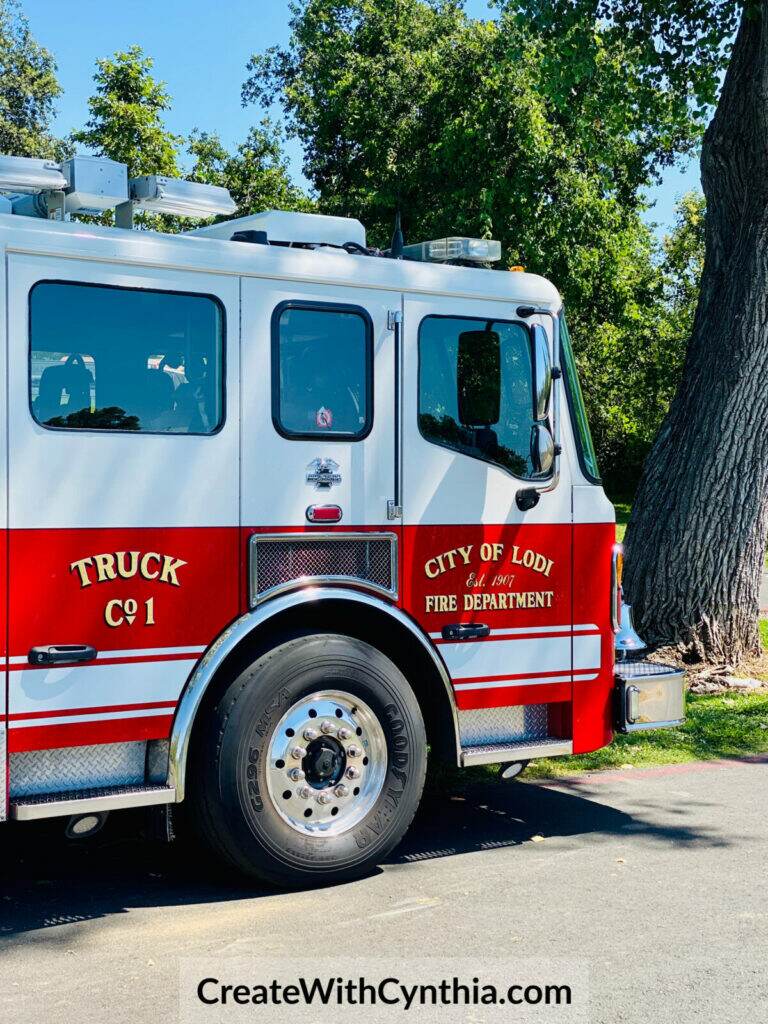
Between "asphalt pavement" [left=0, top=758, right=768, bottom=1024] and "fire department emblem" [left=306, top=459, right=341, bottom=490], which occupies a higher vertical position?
"fire department emblem" [left=306, top=459, right=341, bottom=490]

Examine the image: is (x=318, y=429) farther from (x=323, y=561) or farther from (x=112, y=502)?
(x=112, y=502)

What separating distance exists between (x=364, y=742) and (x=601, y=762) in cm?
287

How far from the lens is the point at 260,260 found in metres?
5.51

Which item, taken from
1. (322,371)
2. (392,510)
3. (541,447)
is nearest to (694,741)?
(541,447)

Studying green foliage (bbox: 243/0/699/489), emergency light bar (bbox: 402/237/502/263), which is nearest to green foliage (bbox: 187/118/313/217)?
green foliage (bbox: 243/0/699/489)

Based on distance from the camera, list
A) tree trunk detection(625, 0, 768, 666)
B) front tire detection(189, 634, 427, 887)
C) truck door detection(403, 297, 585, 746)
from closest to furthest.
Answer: front tire detection(189, 634, 427, 887) < truck door detection(403, 297, 585, 746) < tree trunk detection(625, 0, 768, 666)

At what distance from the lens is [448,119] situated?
23906mm

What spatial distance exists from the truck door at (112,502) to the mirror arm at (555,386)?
165cm

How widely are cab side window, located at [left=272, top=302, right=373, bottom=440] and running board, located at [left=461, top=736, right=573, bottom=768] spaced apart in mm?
1652

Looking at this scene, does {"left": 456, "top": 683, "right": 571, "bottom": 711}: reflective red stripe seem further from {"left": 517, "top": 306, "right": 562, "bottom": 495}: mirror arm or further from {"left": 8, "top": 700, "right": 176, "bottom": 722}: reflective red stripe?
{"left": 8, "top": 700, "right": 176, "bottom": 722}: reflective red stripe

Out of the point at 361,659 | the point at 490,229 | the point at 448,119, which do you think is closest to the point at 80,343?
the point at 361,659

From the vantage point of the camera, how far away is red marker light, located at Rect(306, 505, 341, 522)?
5574 millimetres

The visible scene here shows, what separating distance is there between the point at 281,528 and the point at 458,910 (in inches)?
71.4

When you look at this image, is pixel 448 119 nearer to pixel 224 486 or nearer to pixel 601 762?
pixel 601 762
